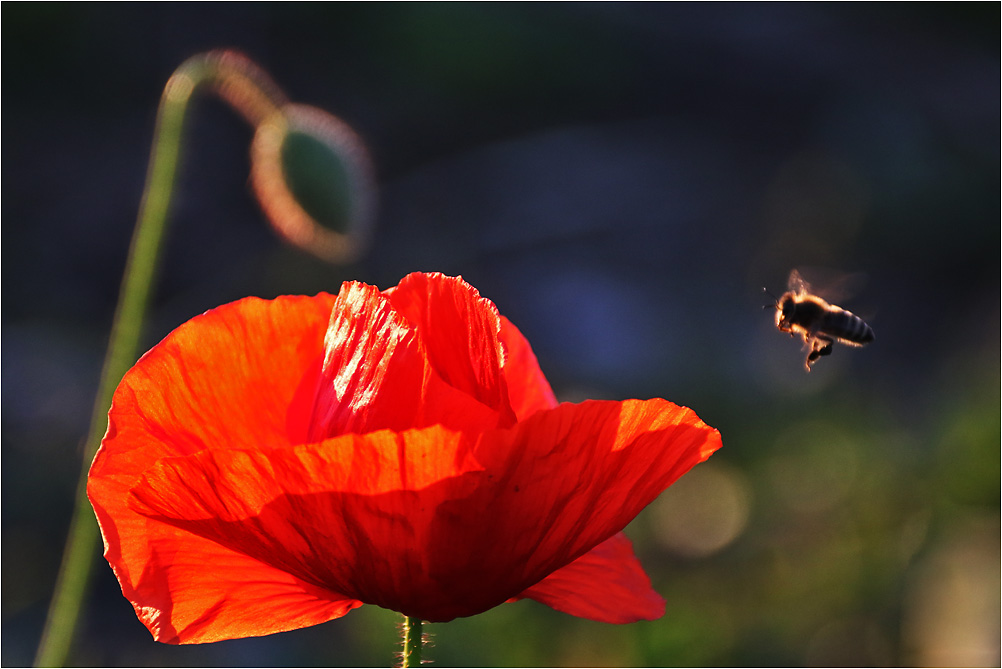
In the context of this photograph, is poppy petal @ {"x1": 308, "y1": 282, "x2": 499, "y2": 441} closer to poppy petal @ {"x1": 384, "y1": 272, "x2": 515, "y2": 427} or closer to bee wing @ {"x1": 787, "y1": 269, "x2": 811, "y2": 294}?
poppy petal @ {"x1": 384, "y1": 272, "x2": 515, "y2": 427}

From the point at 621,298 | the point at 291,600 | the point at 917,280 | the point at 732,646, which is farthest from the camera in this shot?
Result: the point at 917,280

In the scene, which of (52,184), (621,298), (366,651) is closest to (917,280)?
(621,298)

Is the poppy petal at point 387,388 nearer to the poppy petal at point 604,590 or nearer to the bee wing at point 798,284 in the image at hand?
the poppy petal at point 604,590

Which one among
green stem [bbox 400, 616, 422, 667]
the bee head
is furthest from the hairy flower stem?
the bee head

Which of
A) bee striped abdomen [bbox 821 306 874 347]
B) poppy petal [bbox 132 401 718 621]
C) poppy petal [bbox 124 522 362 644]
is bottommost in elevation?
poppy petal [bbox 124 522 362 644]

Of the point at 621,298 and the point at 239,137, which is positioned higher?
the point at 239,137

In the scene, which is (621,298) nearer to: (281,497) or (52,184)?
(52,184)

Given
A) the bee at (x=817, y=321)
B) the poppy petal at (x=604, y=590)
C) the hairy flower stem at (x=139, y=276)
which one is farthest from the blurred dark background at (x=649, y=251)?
the poppy petal at (x=604, y=590)

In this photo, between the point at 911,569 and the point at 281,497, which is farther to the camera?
the point at 911,569
